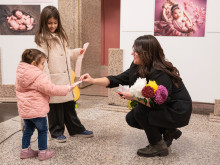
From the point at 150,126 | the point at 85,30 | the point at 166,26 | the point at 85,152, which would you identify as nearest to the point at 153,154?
the point at 150,126

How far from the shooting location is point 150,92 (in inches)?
90.7

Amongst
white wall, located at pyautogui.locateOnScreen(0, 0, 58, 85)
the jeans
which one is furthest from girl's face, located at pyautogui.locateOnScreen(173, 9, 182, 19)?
the jeans

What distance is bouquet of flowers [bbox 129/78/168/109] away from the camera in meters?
2.30

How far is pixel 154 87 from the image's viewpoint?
2336 millimetres

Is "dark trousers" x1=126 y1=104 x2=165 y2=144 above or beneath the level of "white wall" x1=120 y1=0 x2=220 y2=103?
beneath

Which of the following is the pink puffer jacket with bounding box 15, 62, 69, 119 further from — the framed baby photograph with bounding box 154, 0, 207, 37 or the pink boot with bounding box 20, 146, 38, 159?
the framed baby photograph with bounding box 154, 0, 207, 37

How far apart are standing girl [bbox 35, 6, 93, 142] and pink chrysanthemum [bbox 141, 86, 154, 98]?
931mm

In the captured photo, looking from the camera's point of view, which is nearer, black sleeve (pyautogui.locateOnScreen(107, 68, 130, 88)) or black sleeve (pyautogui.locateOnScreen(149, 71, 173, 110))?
black sleeve (pyautogui.locateOnScreen(149, 71, 173, 110))

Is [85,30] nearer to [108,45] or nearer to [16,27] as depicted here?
[16,27]

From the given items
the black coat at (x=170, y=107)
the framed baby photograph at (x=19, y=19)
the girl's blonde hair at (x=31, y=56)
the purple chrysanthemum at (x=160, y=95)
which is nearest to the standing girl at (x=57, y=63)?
the girl's blonde hair at (x=31, y=56)

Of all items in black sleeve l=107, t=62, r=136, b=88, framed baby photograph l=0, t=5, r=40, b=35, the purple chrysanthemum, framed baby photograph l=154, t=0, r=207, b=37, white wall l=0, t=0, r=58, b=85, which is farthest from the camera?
white wall l=0, t=0, r=58, b=85

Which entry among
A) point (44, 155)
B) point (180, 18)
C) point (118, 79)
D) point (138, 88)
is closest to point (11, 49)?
point (118, 79)

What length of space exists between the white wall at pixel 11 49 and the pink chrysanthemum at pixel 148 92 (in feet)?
8.36

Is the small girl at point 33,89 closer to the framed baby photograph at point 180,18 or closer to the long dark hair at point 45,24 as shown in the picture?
the long dark hair at point 45,24
